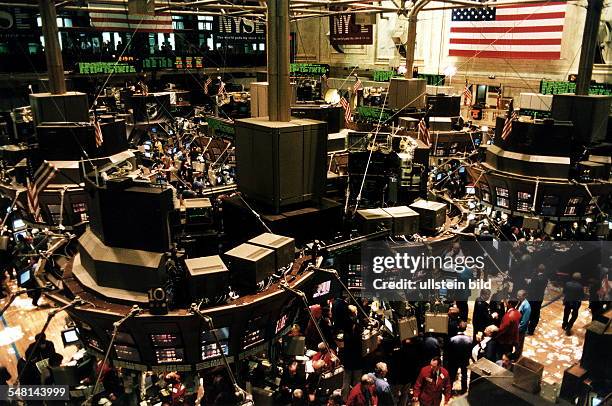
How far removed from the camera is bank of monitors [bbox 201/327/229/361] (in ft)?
21.6

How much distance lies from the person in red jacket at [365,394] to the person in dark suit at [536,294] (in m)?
5.03

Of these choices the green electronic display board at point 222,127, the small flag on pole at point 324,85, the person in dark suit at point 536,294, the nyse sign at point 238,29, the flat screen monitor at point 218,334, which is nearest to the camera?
the flat screen monitor at point 218,334

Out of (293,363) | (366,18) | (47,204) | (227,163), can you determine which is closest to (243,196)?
(293,363)

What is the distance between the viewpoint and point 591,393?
4824 millimetres

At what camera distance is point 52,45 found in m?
13.1

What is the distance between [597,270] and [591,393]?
7.35 meters

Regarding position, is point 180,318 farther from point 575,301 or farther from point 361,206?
point 575,301

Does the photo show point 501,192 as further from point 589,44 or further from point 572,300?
point 589,44

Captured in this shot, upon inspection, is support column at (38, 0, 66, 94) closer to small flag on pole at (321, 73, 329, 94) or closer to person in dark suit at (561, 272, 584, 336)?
person in dark suit at (561, 272, 584, 336)

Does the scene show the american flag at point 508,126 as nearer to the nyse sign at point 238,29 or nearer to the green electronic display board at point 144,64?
the green electronic display board at point 144,64

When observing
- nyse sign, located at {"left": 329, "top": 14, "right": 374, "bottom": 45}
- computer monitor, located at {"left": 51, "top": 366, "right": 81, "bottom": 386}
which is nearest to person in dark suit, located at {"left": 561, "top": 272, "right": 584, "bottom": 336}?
computer monitor, located at {"left": 51, "top": 366, "right": 81, "bottom": 386}

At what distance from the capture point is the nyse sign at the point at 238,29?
32656 mm

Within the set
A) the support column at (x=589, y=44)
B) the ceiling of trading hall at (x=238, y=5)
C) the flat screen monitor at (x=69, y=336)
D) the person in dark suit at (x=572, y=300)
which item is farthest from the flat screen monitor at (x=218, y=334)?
the support column at (x=589, y=44)

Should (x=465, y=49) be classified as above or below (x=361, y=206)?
above
